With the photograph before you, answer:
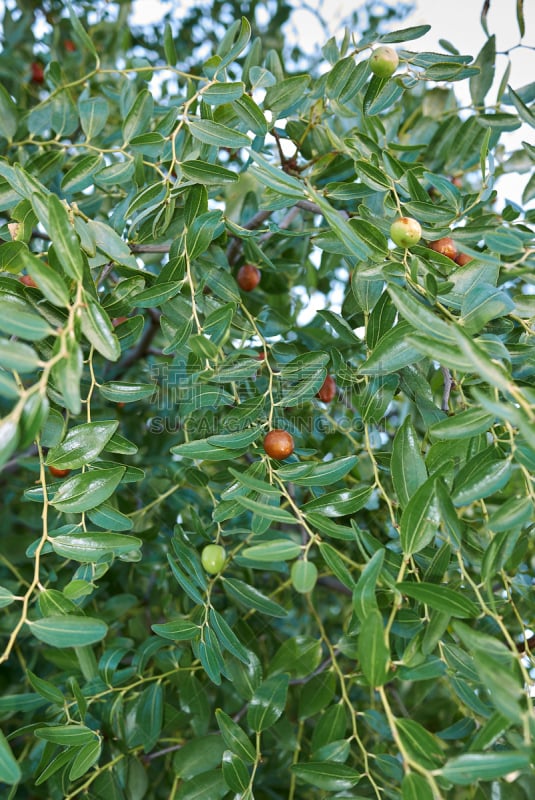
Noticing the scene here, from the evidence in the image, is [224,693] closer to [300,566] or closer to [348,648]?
[348,648]

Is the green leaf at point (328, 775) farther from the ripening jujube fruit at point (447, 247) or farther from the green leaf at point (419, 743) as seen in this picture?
the ripening jujube fruit at point (447, 247)

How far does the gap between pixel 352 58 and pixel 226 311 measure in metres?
0.34

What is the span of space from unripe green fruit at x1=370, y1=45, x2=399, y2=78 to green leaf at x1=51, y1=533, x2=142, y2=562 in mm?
543

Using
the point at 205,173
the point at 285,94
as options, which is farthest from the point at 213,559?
the point at 285,94

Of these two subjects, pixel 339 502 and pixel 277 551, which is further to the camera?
pixel 339 502

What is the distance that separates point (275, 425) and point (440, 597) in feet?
0.89

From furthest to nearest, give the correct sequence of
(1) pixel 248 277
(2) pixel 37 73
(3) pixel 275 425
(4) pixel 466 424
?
(2) pixel 37 73 < (1) pixel 248 277 < (3) pixel 275 425 < (4) pixel 466 424

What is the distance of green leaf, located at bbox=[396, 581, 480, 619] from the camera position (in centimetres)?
49

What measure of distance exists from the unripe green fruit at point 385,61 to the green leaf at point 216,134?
0.59 ft

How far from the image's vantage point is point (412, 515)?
0.53 metres

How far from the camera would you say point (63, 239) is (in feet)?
1.55

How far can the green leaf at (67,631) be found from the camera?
0.51 m

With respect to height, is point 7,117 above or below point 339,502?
above

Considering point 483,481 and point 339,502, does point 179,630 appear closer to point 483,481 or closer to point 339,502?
point 339,502
